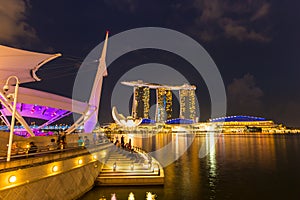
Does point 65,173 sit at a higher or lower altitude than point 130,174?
higher

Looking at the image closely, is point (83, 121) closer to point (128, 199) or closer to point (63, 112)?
point (63, 112)

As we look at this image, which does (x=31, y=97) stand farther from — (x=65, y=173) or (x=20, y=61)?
Result: (x=65, y=173)

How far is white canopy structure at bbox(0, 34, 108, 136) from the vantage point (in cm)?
1271

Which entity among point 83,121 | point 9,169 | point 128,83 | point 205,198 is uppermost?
point 128,83

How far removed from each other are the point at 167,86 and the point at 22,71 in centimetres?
18565

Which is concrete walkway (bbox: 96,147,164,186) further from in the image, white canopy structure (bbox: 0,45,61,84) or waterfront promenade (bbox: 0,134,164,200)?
white canopy structure (bbox: 0,45,61,84)

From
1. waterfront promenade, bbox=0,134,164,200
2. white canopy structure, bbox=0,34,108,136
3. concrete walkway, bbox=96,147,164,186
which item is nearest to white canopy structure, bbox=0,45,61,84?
white canopy structure, bbox=0,34,108,136

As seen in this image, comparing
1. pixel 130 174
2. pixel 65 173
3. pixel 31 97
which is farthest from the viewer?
pixel 31 97

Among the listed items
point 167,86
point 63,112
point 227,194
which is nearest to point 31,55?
point 227,194

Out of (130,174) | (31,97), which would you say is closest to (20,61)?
(31,97)

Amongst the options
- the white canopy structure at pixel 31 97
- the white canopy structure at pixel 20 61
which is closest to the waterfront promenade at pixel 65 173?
the white canopy structure at pixel 31 97

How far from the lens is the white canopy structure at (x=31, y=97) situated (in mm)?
12711

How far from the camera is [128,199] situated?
1109 cm

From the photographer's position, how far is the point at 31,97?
2095 cm
